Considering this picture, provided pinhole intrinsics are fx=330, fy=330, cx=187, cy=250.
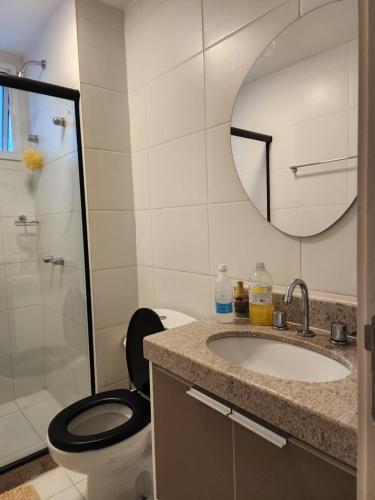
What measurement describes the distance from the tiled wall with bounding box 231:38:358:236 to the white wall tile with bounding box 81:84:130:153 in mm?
773

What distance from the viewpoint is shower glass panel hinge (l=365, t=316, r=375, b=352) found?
39 centimetres

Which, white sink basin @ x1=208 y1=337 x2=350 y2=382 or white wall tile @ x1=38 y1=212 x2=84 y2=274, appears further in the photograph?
white wall tile @ x1=38 y1=212 x2=84 y2=274

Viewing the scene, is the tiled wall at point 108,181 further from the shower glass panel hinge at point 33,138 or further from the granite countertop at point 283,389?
the granite countertop at point 283,389

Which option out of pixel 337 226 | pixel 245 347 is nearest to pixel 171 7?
pixel 337 226

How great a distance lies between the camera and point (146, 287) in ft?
5.83

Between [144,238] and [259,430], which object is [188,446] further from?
[144,238]

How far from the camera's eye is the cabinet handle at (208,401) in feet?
2.50

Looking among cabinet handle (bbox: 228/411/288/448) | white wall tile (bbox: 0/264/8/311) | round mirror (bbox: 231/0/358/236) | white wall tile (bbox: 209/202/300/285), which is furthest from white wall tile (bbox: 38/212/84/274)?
cabinet handle (bbox: 228/411/288/448)

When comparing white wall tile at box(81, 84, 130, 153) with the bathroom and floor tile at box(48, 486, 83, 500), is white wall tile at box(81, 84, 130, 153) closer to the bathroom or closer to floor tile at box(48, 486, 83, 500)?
the bathroom

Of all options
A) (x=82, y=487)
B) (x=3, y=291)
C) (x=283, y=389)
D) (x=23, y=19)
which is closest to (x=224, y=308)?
(x=283, y=389)

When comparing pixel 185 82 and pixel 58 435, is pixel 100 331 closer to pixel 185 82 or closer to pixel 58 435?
pixel 58 435

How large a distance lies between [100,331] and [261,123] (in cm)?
126

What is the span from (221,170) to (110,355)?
1.13m

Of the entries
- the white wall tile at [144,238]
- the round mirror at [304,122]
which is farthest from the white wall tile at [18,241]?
the round mirror at [304,122]
